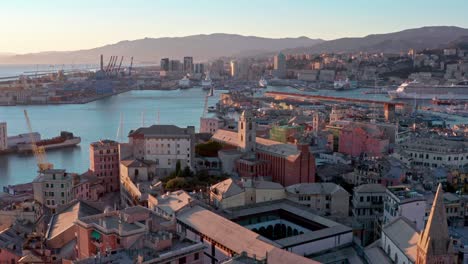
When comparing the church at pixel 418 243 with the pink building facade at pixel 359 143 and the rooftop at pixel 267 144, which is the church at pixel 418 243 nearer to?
the rooftop at pixel 267 144

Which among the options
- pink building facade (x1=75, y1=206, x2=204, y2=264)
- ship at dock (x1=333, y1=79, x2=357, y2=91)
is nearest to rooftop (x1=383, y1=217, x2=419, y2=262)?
pink building facade (x1=75, y1=206, x2=204, y2=264)

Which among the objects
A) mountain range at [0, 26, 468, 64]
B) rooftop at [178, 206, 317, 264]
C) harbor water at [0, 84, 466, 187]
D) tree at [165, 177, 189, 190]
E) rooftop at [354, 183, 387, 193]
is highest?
mountain range at [0, 26, 468, 64]

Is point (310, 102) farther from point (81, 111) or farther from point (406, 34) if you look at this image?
point (406, 34)

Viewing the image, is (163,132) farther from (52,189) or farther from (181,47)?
(181,47)

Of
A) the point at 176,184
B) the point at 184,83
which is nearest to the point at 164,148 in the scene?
the point at 176,184

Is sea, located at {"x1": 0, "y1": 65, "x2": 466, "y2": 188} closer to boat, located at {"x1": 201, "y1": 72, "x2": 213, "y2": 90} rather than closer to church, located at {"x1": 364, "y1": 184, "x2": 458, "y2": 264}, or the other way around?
church, located at {"x1": 364, "y1": 184, "x2": 458, "y2": 264}

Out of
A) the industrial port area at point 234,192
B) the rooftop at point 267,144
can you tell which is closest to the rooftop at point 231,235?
the industrial port area at point 234,192
